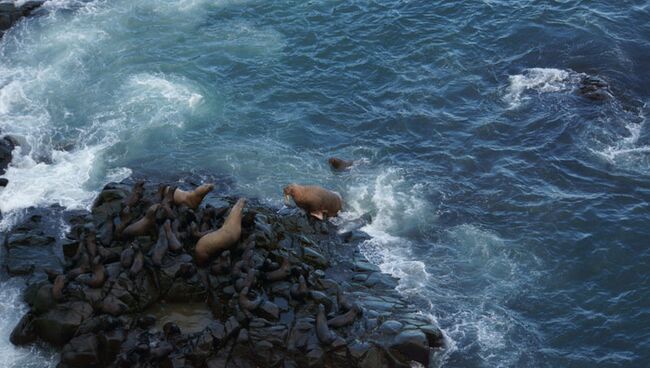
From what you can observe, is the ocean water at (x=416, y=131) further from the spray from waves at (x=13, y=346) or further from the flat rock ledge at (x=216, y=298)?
the flat rock ledge at (x=216, y=298)

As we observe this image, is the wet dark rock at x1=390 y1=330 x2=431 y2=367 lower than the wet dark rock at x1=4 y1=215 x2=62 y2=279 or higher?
lower

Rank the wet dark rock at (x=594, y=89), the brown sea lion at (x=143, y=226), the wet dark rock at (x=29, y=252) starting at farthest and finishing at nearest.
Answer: the wet dark rock at (x=594, y=89)
the wet dark rock at (x=29, y=252)
the brown sea lion at (x=143, y=226)

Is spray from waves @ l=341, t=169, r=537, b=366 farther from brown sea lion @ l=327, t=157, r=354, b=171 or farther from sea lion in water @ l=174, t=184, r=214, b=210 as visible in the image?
sea lion in water @ l=174, t=184, r=214, b=210

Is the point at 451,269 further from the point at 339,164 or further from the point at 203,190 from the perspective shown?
the point at 203,190

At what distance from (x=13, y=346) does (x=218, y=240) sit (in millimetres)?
6528

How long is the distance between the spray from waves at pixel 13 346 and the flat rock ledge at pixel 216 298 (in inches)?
13.6

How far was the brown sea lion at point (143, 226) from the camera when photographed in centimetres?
2255

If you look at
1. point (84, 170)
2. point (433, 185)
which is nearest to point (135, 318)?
point (84, 170)

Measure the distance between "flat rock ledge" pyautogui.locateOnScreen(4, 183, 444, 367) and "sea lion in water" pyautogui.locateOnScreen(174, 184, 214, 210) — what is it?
1.56 ft

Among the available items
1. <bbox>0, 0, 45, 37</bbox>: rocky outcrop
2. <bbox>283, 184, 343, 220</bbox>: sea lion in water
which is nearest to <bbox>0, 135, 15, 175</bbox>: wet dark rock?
<bbox>0, 0, 45, 37</bbox>: rocky outcrop

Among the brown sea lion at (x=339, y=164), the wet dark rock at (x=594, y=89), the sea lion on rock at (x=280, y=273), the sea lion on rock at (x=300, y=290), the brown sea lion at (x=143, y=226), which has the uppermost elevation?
the brown sea lion at (x=143, y=226)

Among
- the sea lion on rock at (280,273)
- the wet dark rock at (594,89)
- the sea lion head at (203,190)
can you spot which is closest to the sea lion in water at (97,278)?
the sea lion head at (203,190)

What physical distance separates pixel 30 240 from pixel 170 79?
12095mm

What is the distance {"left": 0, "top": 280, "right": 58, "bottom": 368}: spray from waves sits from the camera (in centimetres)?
1994
